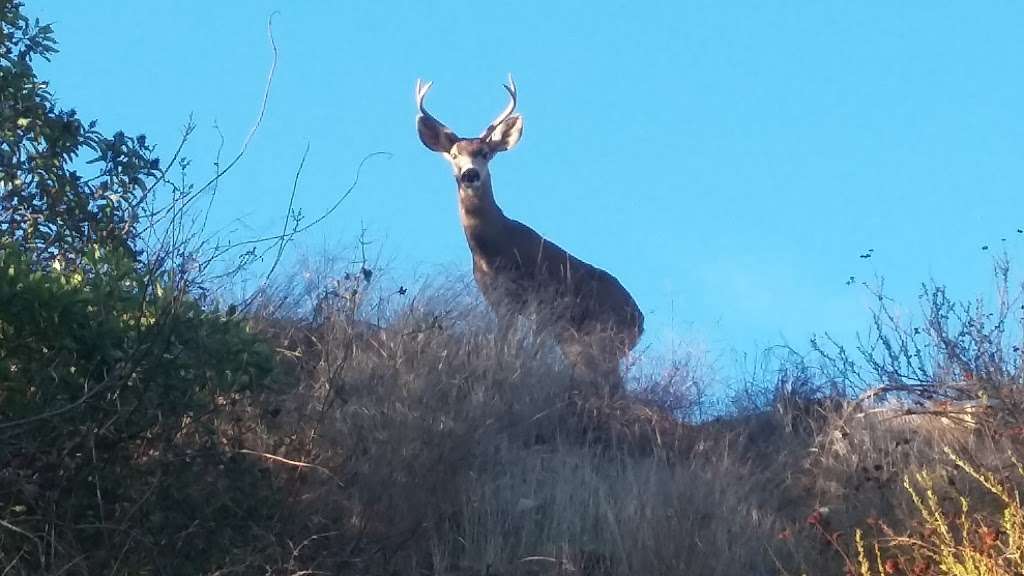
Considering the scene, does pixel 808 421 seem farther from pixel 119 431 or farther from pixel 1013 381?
pixel 119 431

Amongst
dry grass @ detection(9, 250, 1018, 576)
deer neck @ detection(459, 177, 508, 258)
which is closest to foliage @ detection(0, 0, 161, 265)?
dry grass @ detection(9, 250, 1018, 576)

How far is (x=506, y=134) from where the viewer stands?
1460cm

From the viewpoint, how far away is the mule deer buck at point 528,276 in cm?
1166

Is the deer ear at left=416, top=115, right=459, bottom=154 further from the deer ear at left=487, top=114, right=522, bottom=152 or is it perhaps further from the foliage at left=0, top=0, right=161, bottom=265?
the foliage at left=0, top=0, right=161, bottom=265

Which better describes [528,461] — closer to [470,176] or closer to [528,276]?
[528,276]

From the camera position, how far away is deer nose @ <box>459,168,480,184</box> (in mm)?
14352

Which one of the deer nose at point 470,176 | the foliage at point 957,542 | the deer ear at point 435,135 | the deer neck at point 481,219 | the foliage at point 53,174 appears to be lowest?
the foliage at point 957,542

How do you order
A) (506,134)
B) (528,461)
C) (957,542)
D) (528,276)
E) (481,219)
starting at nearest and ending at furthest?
1. (957,542)
2. (528,461)
3. (528,276)
4. (481,219)
5. (506,134)

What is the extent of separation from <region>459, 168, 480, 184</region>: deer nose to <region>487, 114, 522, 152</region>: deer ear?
0.35 m

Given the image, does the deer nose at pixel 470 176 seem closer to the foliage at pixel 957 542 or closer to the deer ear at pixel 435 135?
the deer ear at pixel 435 135

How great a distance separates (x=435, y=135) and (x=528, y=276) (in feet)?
6.40

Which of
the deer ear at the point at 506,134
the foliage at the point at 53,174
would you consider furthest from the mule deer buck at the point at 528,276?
the foliage at the point at 53,174

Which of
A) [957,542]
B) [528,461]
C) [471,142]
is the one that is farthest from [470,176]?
[957,542]

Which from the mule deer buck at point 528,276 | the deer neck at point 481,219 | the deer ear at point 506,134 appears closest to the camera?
the mule deer buck at point 528,276
